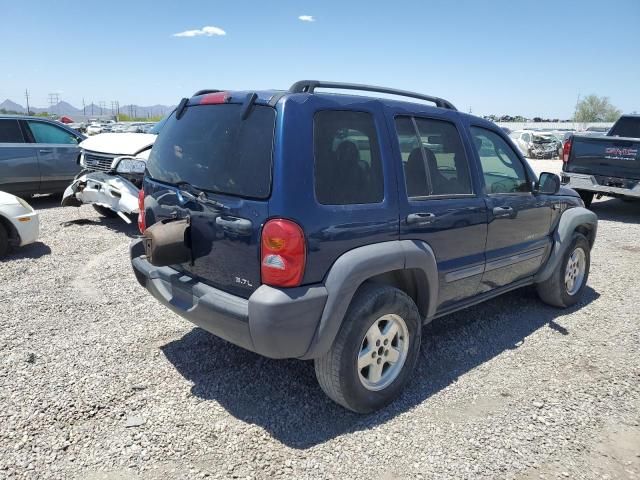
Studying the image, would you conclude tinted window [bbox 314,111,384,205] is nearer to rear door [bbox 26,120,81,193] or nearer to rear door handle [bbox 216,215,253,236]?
rear door handle [bbox 216,215,253,236]

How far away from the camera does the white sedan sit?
242 inches

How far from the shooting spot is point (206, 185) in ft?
9.78

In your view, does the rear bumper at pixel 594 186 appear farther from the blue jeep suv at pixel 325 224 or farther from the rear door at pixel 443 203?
the rear door at pixel 443 203

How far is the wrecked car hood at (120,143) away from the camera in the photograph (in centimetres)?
739

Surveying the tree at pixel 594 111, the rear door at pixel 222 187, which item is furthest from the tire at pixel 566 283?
the tree at pixel 594 111

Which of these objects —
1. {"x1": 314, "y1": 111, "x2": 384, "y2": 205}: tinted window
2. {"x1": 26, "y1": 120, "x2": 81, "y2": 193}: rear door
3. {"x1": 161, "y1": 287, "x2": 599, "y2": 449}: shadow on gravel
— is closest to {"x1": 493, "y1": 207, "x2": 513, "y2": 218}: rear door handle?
{"x1": 161, "y1": 287, "x2": 599, "y2": 449}: shadow on gravel

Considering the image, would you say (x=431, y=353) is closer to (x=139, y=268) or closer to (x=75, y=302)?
(x=139, y=268)

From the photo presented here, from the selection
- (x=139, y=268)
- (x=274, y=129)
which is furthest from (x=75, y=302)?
(x=274, y=129)

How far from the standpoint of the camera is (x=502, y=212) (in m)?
3.87

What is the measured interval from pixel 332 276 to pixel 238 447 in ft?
3.56

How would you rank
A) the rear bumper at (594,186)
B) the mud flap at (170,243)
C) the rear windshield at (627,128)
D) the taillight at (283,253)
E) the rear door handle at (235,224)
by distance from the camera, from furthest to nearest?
1. the rear windshield at (627,128)
2. the rear bumper at (594,186)
3. the mud flap at (170,243)
4. the rear door handle at (235,224)
5. the taillight at (283,253)

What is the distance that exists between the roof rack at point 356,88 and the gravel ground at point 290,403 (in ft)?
6.30

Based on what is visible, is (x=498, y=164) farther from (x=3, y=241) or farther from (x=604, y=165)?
(x=604, y=165)

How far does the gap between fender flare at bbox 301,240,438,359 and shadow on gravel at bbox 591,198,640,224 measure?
28.7ft
